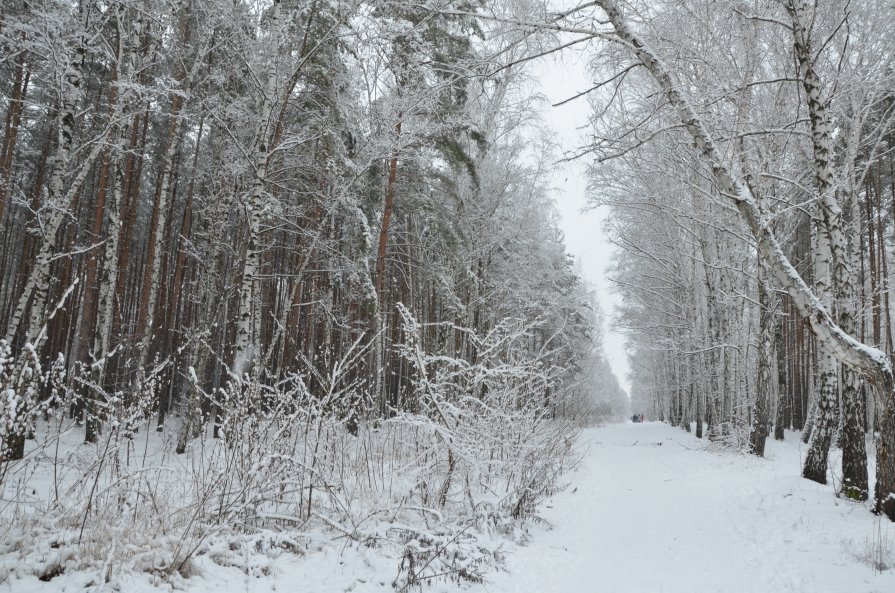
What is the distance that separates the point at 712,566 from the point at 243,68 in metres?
11.4

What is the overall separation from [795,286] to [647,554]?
2.73 metres

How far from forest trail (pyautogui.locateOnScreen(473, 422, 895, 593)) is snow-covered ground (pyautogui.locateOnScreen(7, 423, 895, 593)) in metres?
0.01

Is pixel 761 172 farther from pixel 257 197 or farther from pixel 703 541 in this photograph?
pixel 257 197

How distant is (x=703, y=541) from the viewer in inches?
190

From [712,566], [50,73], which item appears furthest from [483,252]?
[712,566]

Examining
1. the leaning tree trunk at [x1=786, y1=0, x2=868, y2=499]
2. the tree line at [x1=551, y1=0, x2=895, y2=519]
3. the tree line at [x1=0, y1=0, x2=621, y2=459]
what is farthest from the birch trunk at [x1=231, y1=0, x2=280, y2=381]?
the leaning tree trunk at [x1=786, y1=0, x2=868, y2=499]

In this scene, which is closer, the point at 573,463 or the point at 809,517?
the point at 809,517

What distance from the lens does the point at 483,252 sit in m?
15.5

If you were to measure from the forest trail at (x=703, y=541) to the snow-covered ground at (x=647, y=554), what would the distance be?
0.01 metres

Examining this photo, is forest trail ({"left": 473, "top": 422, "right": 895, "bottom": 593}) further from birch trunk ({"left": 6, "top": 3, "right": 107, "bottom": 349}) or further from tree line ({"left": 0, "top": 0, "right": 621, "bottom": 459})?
birch trunk ({"left": 6, "top": 3, "right": 107, "bottom": 349})

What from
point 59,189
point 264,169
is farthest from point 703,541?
point 59,189

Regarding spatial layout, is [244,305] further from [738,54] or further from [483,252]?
[738,54]

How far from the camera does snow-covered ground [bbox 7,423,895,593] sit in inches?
119

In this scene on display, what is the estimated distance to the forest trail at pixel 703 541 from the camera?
358cm
